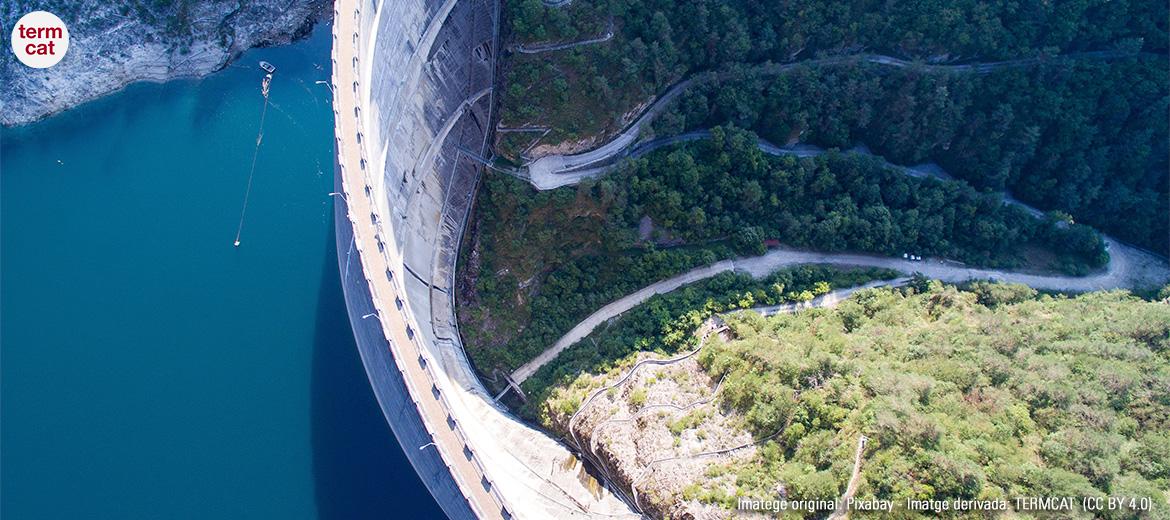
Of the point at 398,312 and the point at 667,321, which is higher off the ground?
the point at 398,312

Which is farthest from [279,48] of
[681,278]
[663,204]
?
[681,278]

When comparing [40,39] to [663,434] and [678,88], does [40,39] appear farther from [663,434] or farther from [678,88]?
[663,434]

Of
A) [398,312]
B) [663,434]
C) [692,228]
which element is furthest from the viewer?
[692,228]

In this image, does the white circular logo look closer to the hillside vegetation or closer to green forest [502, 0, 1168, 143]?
green forest [502, 0, 1168, 143]

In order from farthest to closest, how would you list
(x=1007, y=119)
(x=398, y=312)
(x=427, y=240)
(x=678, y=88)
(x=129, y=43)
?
(x=129, y=43) < (x=1007, y=119) < (x=678, y=88) < (x=427, y=240) < (x=398, y=312)

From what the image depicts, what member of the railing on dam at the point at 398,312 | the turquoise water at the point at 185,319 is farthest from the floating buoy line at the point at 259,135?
the railing on dam at the point at 398,312

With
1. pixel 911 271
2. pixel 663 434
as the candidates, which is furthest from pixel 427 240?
pixel 911 271

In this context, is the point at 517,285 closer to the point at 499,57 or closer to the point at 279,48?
the point at 499,57

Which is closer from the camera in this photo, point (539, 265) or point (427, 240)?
point (427, 240)
